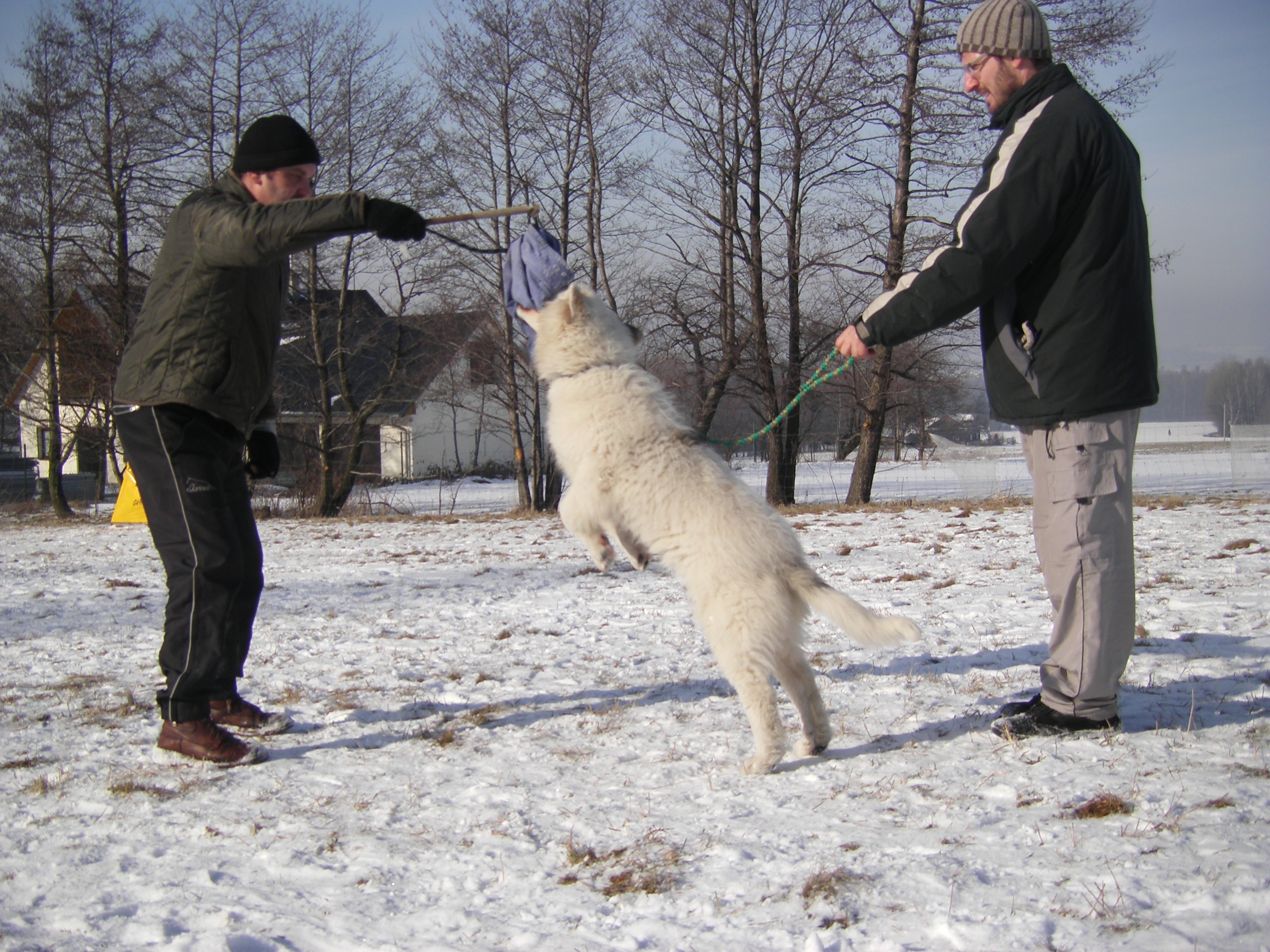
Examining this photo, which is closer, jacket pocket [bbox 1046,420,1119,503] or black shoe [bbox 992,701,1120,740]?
jacket pocket [bbox 1046,420,1119,503]

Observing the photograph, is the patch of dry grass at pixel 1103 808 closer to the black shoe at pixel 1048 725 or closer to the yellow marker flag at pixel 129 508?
the black shoe at pixel 1048 725

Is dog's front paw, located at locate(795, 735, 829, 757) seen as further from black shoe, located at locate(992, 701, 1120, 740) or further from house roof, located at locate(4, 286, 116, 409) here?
house roof, located at locate(4, 286, 116, 409)

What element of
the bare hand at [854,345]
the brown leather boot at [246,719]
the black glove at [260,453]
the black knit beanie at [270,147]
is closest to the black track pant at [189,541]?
Answer: the brown leather boot at [246,719]

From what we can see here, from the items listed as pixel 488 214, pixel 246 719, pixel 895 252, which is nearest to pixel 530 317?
pixel 488 214

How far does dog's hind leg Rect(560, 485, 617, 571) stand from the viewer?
11.0ft

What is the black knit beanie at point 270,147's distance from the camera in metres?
3.18

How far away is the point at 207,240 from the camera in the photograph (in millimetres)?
2971

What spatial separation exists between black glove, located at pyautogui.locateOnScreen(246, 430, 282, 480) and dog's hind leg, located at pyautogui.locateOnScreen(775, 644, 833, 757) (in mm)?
2344

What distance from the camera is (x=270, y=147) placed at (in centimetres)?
318

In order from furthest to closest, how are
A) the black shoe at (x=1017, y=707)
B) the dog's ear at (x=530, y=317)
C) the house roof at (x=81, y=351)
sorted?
the house roof at (x=81, y=351), the dog's ear at (x=530, y=317), the black shoe at (x=1017, y=707)

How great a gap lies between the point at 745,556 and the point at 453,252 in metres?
15.5

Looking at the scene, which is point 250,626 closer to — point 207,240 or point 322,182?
point 207,240

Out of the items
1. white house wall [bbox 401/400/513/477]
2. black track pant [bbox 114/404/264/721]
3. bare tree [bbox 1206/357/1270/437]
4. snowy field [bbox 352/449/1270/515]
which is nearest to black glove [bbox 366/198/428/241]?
black track pant [bbox 114/404/264/721]

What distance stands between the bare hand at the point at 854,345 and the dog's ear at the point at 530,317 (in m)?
1.32
